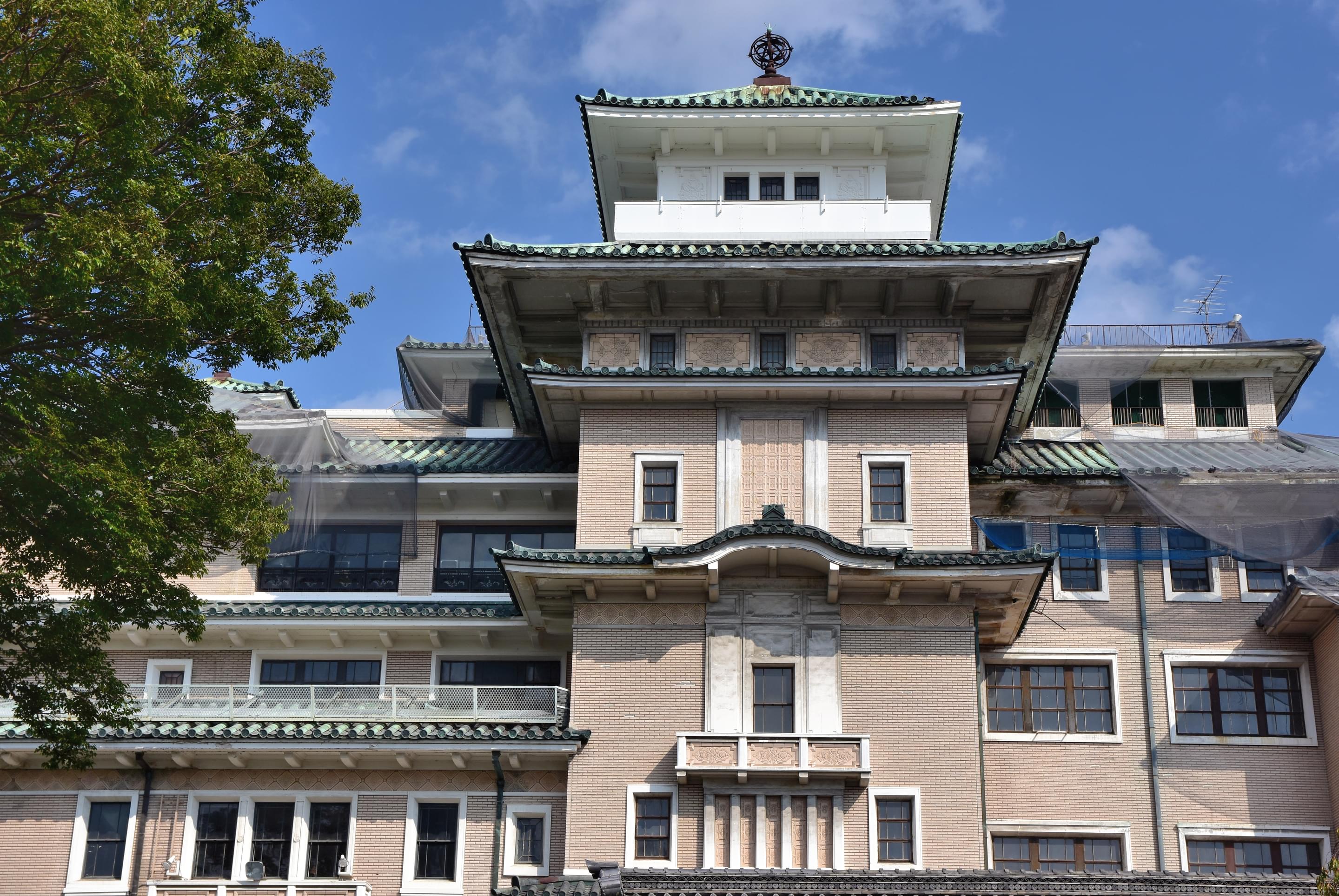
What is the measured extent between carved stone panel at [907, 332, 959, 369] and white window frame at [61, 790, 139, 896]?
54.5 feet

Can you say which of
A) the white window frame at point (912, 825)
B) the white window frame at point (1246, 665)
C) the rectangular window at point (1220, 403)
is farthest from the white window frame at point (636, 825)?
the rectangular window at point (1220, 403)

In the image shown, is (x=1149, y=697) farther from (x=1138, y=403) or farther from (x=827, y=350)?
(x=827, y=350)

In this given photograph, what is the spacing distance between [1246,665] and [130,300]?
2249 centimetres

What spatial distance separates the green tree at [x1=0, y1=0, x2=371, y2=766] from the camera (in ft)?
56.3

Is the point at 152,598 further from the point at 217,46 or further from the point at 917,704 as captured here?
the point at 917,704

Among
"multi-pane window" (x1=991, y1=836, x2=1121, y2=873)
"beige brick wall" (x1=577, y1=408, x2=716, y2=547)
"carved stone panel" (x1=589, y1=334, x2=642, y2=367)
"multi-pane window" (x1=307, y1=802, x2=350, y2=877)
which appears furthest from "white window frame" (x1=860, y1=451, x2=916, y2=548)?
"multi-pane window" (x1=307, y1=802, x2=350, y2=877)

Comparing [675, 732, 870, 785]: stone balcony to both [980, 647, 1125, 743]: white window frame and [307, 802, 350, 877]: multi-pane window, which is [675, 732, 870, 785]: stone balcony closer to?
[980, 647, 1125, 743]: white window frame

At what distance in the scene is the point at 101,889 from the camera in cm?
A: 2700

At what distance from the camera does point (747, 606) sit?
90.1ft

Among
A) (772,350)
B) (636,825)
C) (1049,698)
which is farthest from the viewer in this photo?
(772,350)

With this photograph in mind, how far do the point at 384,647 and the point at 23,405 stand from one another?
1375 centimetres

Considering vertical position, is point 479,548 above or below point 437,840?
above

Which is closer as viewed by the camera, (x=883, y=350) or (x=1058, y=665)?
(x=883, y=350)

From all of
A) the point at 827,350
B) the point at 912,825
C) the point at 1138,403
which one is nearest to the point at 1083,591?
the point at 1138,403
